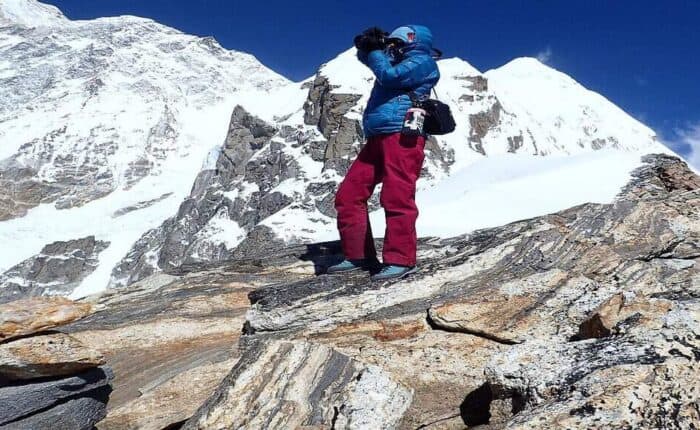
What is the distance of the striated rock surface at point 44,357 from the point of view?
5969mm

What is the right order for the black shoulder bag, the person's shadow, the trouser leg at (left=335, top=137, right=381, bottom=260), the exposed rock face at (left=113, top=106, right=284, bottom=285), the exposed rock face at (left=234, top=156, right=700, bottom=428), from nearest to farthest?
the exposed rock face at (left=234, top=156, right=700, bottom=428)
the black shoulder bag
the trouser leg at (left=335, top=137, right=381, bottom=260)
the person's shadow
the exposed rock face at (left=113, top=106, right=284, bottom=285)

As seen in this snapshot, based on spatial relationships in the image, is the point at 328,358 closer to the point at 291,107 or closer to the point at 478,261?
the point at 478,261

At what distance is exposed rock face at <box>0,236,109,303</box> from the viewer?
176m

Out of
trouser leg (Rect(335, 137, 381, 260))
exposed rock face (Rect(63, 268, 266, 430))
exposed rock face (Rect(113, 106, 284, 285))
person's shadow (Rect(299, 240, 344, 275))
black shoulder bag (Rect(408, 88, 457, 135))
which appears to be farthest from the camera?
exposed rock face (Rect(113, 106, 284, 285))

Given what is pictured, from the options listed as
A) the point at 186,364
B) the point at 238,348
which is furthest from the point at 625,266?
the point at 186,364

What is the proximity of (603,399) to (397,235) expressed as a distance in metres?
3.63

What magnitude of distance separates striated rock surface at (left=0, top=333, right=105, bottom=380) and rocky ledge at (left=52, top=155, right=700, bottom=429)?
0.63 meters

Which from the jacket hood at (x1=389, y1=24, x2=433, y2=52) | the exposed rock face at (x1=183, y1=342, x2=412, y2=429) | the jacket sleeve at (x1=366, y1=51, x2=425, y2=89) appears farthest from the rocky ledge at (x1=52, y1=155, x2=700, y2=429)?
the jacket hood at (x1=389, y1=24, x2=433, y2=52)

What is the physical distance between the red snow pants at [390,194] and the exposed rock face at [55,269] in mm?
180602

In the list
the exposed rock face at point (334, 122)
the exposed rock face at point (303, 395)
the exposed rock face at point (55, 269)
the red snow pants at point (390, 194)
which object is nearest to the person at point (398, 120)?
the red snow pants at point (390, 194)

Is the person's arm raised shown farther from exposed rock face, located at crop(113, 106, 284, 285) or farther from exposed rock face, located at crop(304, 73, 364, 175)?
exposed rock face, located at crop(113, 106, 284, 285)

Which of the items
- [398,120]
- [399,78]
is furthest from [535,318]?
[399,78]

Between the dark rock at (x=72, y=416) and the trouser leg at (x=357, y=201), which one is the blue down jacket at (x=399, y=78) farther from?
the dark rock at (x=72, y=416)

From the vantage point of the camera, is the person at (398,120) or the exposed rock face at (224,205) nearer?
the person at (398,120)
